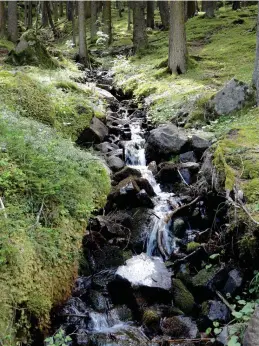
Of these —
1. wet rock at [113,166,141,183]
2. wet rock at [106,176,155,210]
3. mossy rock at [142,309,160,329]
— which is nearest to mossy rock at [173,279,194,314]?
mossy rock at [142,309,160,329]

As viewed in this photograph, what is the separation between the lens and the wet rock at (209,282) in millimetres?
5141

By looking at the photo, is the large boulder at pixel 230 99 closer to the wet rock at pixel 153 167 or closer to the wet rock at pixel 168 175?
the wet rock at pixel 153 167

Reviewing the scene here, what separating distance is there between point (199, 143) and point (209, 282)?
13.7 feet

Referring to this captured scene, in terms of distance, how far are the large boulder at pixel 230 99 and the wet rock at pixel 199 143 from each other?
4.50 ft

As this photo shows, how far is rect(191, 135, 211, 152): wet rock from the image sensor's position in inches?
340

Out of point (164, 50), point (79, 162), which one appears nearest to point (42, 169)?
point (79, 162)

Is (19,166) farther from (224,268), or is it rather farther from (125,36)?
(125,36)

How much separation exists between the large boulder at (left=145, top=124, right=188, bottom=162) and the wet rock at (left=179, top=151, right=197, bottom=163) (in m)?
0.22

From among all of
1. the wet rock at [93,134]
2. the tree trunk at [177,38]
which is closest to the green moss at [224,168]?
the wet rock at [93,134]

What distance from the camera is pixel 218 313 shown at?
479 centimetres

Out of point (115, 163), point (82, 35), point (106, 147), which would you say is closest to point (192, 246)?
point (115, 163)

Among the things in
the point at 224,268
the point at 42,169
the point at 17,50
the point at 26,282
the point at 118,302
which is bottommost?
the point at 118,302

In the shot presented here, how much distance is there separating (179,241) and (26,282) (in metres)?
3.35

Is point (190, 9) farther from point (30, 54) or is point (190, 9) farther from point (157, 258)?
point (157, 258)
